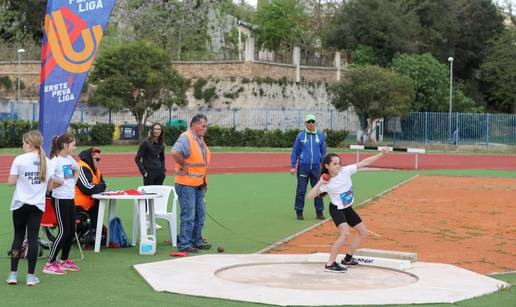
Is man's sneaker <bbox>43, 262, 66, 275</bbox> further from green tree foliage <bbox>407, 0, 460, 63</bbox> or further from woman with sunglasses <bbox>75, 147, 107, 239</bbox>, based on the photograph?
green tree foliage <bbox>407, 0, 460, 63</bbox>

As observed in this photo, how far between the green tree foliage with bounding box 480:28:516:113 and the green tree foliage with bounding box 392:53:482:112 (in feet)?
21.8

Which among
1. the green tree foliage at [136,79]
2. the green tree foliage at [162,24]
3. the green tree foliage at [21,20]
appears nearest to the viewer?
the green tree foliage at [136,79]

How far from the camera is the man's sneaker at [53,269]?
1034 cm

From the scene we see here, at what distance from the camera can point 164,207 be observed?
13797mm

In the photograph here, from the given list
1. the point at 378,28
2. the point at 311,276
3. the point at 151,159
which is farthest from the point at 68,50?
the point at 378,28

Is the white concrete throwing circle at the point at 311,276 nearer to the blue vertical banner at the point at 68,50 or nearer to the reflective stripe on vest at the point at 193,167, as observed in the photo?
the reflective stripe on vest at the point at 193,167

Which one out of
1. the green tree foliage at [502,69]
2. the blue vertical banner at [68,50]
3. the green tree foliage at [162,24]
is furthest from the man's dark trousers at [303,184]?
the green tree foliage at [502,69]

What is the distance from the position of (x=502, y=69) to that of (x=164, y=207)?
5607cm

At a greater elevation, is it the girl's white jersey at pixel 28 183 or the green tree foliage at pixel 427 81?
the green tree foliage at pixel 427 81

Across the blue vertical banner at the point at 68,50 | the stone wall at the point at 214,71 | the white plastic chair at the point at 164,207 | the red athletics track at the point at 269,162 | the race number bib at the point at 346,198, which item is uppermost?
the stone wall at the point at 214,71

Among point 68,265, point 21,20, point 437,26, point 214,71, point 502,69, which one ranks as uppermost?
point 21,20

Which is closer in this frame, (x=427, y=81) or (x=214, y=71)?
(x=214, y=71)

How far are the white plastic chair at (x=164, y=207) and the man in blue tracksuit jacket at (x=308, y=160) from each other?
376 centimetres

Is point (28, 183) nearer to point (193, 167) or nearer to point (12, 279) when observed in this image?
point (12, 279)
